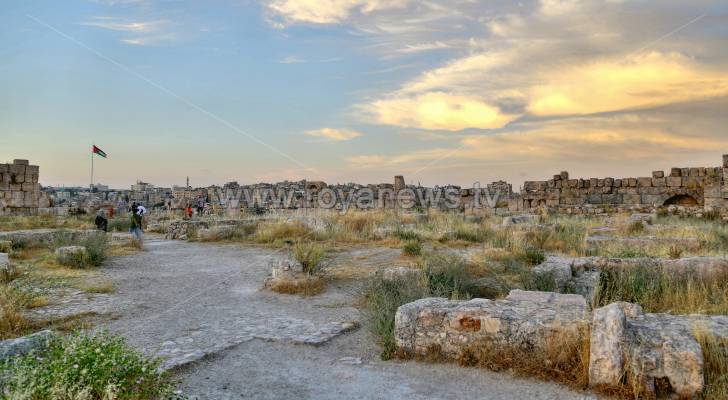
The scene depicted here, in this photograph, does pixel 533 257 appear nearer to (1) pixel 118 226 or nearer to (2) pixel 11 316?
(2) pixel 11 316

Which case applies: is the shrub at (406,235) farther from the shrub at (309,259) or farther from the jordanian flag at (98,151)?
the jordanian flag at (98,151)

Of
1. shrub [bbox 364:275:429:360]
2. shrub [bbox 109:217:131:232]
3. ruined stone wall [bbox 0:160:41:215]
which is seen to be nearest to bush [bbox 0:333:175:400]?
shrub [bbox 364:275:429:360]

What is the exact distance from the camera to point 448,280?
6.65 m

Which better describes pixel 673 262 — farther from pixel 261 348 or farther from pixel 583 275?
pixel 261 348

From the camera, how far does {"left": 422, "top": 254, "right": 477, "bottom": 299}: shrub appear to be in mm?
6296

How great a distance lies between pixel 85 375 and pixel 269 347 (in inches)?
85.9

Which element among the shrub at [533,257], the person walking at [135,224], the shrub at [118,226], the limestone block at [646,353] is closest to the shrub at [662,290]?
the limestone block at [646,353]

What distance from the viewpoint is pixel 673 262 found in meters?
7.05

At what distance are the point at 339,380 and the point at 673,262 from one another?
18.5ft

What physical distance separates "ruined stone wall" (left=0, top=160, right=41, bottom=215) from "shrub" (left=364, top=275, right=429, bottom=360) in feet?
77.0

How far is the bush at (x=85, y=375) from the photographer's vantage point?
9.14 feet

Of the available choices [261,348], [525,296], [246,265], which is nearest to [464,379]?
[525,296]

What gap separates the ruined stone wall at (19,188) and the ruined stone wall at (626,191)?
25623 mm

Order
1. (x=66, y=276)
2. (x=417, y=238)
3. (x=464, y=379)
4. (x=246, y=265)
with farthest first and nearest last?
1. (x=417, y=238)
2. (x=246, y=265)
3. (x=66, y=276)
4. (x=464, y=379)
